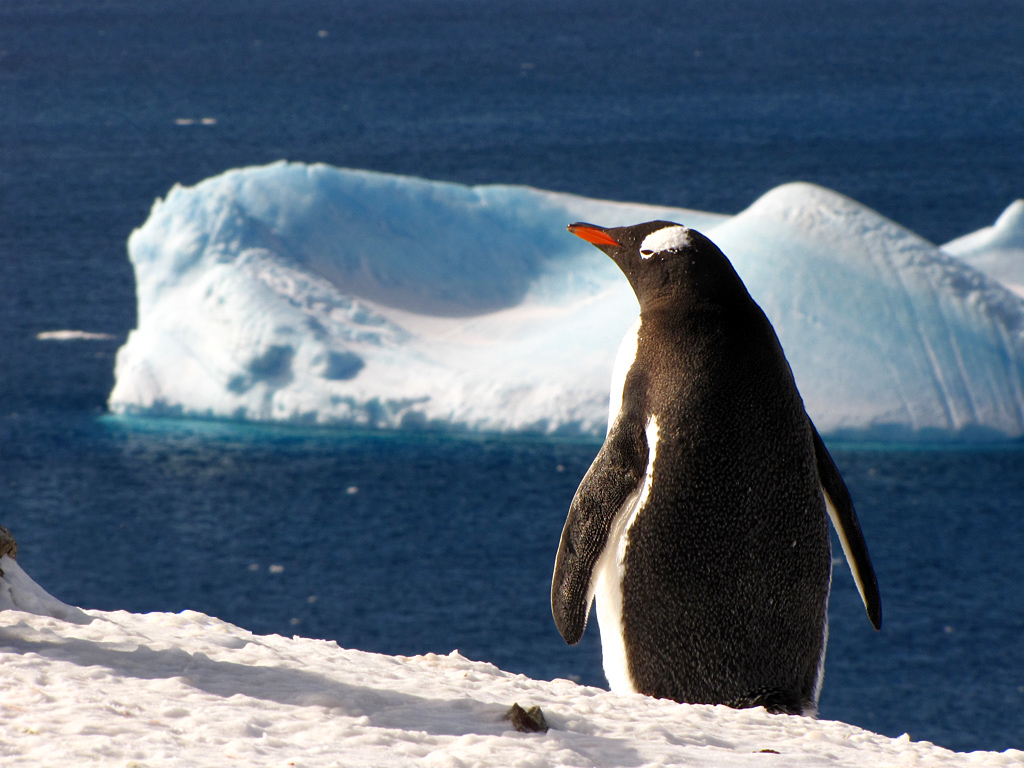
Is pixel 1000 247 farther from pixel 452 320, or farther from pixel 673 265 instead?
pixel 673 265

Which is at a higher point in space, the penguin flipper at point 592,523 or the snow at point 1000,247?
the snow at point 1000,247

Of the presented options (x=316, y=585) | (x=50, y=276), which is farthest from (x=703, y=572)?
(x=50, y=276)

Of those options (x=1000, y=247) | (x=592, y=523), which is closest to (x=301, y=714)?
(x=592, y=523)

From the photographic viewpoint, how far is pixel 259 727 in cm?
235

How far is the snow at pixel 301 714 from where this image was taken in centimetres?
224

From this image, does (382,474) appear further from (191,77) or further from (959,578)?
(191,77)

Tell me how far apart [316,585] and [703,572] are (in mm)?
11904

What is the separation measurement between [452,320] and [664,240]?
51.7 ft

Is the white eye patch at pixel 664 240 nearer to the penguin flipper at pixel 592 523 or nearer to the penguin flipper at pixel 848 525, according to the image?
the penguin flipper at pixel 592 523

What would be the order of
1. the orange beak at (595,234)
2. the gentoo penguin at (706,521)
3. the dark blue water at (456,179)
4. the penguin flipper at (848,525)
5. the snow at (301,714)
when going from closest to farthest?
1. the snow at (301,714)
2. the gentoo penguin at (706,521)
3. the penguin flipper at (848,525)
4. the orange beak at (595,234)
5. the dark blue water at (456,179)

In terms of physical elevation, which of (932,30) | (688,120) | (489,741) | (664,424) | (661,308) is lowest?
(489,741)

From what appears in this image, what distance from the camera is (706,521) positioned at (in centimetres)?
328

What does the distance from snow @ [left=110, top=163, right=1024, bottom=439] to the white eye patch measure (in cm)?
1182

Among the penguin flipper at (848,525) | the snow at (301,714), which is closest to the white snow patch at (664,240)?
the penguin flipper at (848,525)
